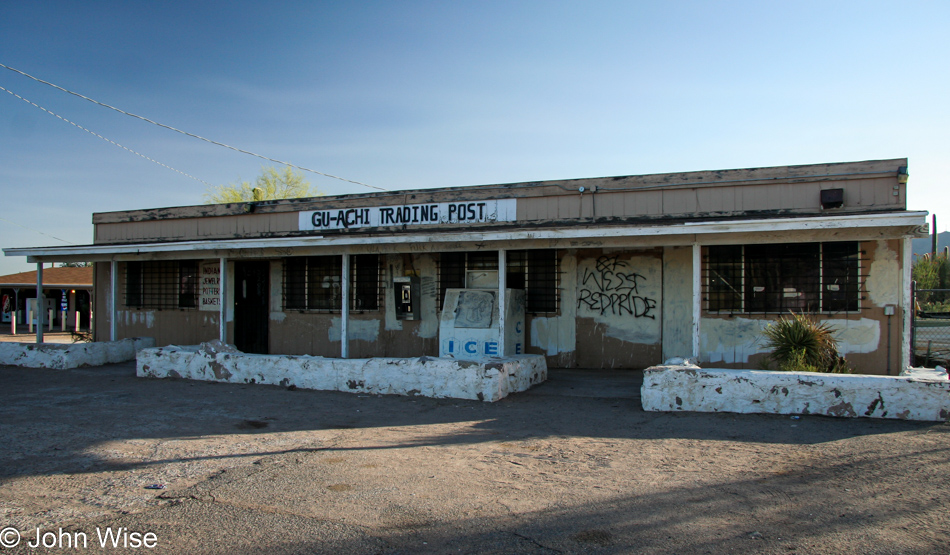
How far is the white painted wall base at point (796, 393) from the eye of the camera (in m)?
6.25

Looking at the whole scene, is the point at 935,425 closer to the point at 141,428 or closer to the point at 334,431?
the point at 334,431

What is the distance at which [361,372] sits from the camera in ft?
28.7

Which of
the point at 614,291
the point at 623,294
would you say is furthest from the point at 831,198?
the point at 614,291

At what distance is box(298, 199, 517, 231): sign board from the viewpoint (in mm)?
11531

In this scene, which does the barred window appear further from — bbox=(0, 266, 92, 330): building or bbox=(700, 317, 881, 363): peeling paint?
bbox=(0, 266, 92, 330): building

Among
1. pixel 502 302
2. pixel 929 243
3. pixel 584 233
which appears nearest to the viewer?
pixel 584 233

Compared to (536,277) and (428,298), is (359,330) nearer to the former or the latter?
(428,298)

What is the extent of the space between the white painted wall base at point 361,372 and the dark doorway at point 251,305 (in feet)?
10.8

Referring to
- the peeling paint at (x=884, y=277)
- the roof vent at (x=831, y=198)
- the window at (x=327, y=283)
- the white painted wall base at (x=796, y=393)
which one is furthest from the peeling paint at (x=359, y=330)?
the peeling paint at (x=884, y=277)

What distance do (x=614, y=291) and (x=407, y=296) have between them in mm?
4111

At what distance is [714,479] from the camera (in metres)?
4.64

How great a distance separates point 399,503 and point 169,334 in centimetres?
1251

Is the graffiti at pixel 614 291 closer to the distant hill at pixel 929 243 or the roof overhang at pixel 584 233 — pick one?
the roof overhang at pixel 584 233

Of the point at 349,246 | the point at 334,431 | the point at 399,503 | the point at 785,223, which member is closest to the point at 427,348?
the point at 349,246
